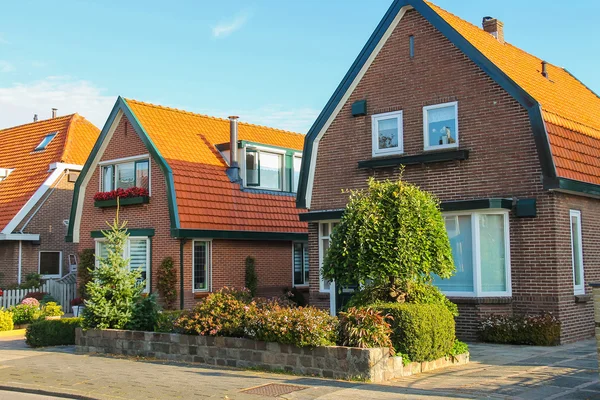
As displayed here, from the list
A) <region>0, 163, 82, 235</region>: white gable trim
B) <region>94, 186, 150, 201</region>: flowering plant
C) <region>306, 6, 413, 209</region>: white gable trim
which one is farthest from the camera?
<region>0, 163, 82, 235</region>: white gable trim

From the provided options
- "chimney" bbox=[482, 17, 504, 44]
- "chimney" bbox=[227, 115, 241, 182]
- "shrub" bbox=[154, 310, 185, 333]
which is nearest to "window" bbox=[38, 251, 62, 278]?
"chimney" bbox=[227, 115, 241, 182]

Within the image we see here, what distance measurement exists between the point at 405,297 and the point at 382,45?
26.7 feet

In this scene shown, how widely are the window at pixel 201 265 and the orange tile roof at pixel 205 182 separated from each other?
0.82 m

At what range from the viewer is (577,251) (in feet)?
54.1

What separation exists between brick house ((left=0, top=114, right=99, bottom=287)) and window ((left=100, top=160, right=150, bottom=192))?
13.7ft

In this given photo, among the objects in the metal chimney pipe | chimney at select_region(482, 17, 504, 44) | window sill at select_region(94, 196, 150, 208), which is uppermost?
chimney at select_region(482, 17, 504, 44)

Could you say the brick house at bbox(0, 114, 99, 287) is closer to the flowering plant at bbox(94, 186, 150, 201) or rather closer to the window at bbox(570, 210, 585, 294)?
the flowering plant at bbox(94, 186, 150, 201)

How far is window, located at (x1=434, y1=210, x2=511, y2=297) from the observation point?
1616cm

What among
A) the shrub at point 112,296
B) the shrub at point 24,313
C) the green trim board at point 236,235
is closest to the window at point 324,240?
the green trim board at point 236,235

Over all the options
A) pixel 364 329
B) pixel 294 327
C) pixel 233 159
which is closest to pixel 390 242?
pixel 364 329

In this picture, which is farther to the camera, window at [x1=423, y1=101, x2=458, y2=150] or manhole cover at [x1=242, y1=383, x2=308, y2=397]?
window at [x1=423, y1=101, x2=458, y2=150]

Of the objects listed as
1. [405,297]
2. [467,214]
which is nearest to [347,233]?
[405,297]

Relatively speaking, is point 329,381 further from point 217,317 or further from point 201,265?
point 201,265

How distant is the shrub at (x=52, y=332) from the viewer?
57.8 ft
